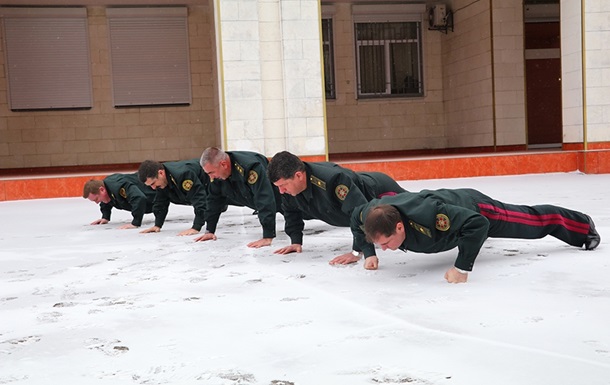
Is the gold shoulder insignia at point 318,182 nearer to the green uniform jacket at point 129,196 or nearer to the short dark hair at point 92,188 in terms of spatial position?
the green uniform jacket at point 129,196

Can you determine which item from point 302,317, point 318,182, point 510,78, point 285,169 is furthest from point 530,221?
point 510,78

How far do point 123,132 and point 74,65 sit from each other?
1.85 metres

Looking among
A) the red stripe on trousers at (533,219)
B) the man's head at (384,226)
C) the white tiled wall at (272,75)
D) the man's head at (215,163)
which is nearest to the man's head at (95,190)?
the man's head at (215,163)

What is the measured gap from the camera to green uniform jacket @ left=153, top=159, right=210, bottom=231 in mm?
6168

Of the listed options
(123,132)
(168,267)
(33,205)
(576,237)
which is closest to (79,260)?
(168,267)

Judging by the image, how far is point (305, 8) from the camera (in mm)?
11023

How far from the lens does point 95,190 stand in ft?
22.8

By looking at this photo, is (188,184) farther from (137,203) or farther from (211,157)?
(211,157)

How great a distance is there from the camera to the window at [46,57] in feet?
51.3

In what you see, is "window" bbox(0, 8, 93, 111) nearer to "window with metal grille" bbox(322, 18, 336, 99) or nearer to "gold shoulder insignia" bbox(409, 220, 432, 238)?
"window with metal grille" bbox(322, 18, 336, 99)

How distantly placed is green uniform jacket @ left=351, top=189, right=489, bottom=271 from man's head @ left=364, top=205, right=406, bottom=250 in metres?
0.13

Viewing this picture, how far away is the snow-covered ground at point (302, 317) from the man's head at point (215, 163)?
22.3 inches

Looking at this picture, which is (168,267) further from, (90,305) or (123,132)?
(123,132)

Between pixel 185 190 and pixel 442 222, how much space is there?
3228 millimetres
